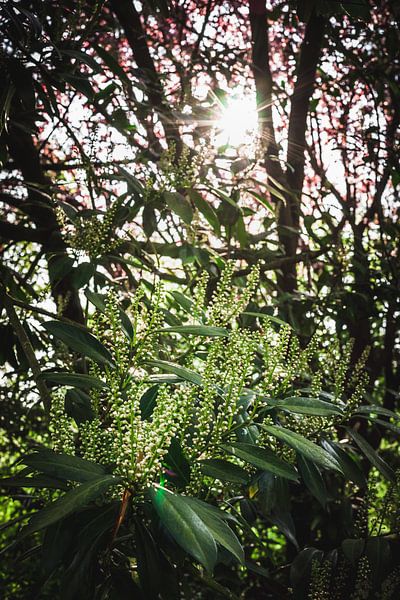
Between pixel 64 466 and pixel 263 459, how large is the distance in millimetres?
337

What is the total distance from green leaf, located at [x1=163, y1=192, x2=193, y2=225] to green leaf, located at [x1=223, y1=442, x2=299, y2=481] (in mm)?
1101

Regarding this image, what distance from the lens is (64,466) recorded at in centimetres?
86

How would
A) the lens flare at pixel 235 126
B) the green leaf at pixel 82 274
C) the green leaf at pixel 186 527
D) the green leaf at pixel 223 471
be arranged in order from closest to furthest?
the green leaf at pixel 186 527, the green leaf at pixel 223 471, the green leaf at pixel 82 274, the lens flare at pixel 235 126

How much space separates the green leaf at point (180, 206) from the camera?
1.97m

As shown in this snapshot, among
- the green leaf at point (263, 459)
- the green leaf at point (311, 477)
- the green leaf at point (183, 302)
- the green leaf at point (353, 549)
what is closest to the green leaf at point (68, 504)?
the green leaf at point (263, 459)

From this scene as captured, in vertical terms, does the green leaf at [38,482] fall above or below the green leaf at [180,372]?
below

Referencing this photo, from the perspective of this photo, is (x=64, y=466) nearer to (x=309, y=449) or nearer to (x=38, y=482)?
(x=38, y=482)

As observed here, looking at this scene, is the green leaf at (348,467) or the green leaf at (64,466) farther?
the green leaf at (348,467)

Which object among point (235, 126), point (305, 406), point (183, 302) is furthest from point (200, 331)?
point (235, 126)

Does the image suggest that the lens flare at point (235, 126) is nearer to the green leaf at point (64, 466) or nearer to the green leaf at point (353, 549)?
the green leaf at point (353, 549)

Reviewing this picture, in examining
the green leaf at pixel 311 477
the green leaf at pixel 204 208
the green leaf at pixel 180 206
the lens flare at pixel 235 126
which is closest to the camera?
the green leaf at pixel 311 477

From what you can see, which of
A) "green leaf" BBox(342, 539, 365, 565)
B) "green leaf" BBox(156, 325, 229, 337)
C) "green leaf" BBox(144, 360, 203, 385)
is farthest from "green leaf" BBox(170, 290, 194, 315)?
"green leaf" BBox(342, 539, 365, 565)

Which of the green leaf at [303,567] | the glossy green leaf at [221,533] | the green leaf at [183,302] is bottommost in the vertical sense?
the green leaf at [303,567]

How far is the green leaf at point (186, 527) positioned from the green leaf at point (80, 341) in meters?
0.32
